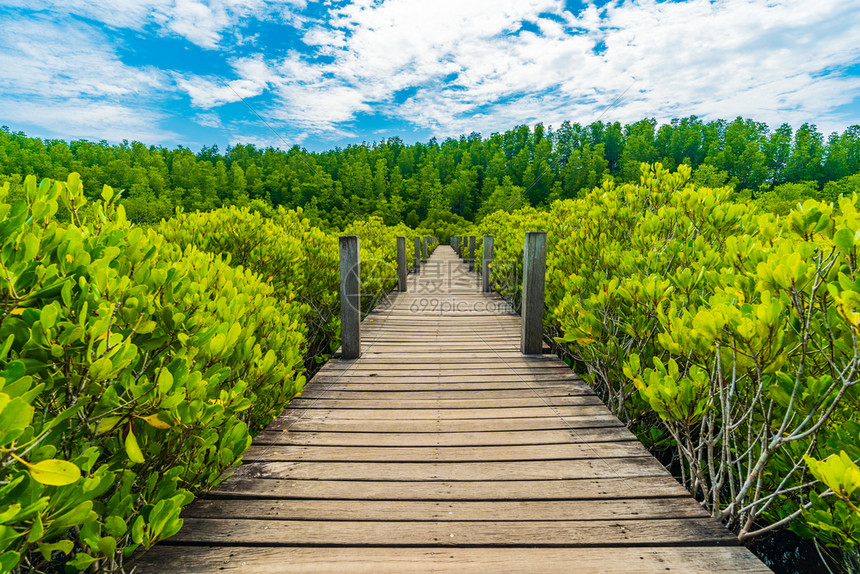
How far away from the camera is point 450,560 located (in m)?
1.60

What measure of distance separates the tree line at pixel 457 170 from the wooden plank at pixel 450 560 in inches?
2160

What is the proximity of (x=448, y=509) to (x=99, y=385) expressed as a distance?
160cm

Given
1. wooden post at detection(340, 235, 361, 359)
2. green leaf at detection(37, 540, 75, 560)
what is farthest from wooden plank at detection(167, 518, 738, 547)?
wooden post at detection(340, 235, 361, 359)

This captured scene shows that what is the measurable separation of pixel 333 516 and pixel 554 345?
376cm

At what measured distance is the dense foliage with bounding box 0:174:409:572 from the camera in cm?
98

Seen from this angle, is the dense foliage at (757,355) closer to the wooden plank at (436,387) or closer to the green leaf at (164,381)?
the wooden plank at (436,387)

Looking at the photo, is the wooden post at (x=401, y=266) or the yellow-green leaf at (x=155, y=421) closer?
the yellow-green leaf at (x=155, y=421)

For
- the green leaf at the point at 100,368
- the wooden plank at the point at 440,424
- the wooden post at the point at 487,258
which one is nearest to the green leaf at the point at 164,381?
the green leaf at the point at 100,368

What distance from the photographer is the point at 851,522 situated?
139 cm

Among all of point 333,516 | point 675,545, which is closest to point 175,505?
point 333,516

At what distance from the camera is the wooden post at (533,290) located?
396cm

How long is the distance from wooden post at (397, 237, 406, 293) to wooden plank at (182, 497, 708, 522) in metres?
6.74

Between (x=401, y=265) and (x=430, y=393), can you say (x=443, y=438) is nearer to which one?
(x=430, y=393)

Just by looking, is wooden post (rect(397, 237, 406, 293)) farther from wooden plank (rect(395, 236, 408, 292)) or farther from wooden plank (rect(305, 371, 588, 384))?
wooden plank (rect(305, 371, 588, 384))
